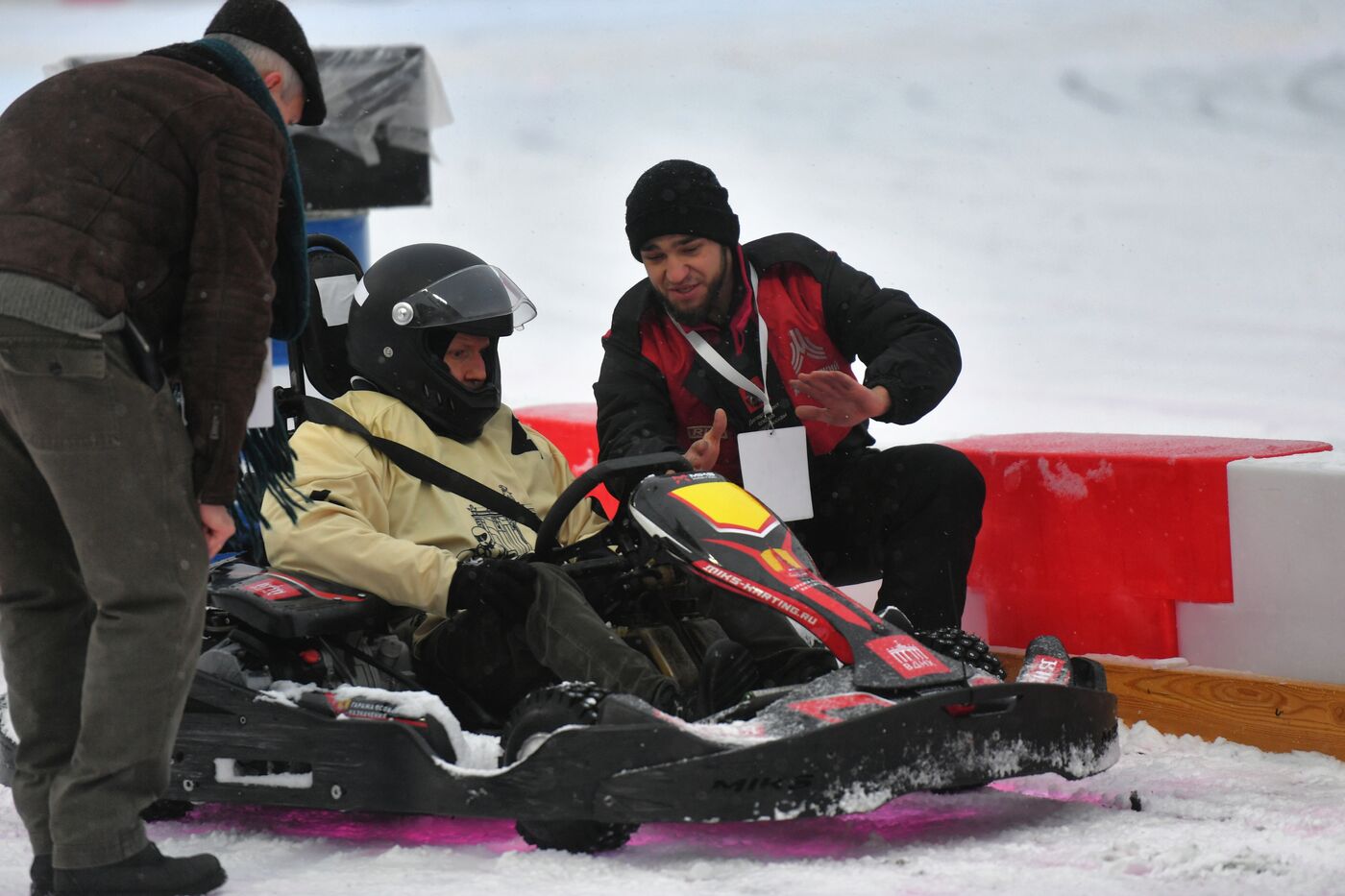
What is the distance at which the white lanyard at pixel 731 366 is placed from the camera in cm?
377

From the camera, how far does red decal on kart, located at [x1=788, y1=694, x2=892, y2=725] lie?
246cm

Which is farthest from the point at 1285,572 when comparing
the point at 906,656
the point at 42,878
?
the point at 42,878

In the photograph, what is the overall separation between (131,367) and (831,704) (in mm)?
1102

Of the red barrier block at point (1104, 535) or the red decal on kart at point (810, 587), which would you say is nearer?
the red decal on kart at point (810, 587)

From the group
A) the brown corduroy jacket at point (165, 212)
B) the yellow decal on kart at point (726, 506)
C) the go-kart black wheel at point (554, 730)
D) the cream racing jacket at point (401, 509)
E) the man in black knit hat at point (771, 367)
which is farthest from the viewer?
the man in black knit hat at point (771, 367)

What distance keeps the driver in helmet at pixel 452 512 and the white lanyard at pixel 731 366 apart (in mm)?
410

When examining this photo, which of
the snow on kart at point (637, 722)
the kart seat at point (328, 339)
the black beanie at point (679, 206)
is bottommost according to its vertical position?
the snow on kart at point (637, 722)

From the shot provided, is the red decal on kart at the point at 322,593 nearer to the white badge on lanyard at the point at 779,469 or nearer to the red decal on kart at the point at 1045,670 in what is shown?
the white badge on lanyard at the point at 779,469

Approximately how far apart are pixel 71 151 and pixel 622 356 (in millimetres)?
1770

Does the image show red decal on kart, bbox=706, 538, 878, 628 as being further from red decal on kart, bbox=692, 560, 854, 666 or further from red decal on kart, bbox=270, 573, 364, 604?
red decal on kart, bbox=270, 573, 364, 604

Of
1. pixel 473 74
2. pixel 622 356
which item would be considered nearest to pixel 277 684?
pixel 622 356

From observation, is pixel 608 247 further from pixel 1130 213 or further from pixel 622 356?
pixel 622 356

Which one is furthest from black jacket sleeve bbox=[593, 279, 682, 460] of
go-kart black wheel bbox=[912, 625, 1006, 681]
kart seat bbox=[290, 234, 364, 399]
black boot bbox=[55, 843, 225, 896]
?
black boot bbox=[55, 843, 225, 896]

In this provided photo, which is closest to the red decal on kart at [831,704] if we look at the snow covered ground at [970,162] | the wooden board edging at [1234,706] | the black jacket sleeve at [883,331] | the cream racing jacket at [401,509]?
the cream racing jacket at [401,509]
